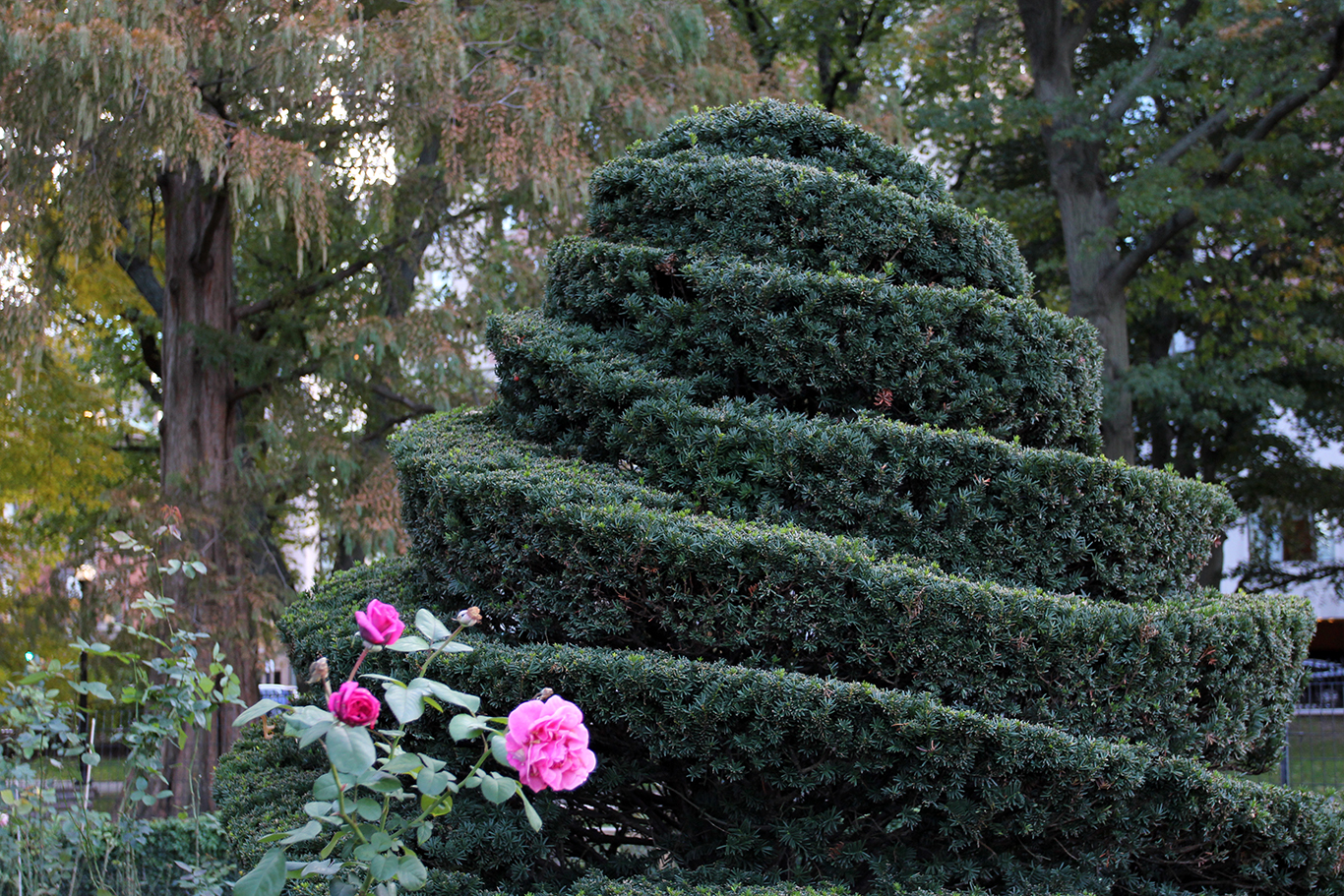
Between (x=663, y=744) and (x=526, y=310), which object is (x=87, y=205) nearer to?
(x=526, y=310)

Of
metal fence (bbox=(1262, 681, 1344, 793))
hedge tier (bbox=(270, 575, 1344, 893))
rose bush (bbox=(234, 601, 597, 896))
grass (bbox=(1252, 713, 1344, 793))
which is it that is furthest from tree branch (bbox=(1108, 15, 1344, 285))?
rose bush (bbox=(234, 601, 597, 896))

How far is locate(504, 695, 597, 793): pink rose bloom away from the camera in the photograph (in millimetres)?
1966

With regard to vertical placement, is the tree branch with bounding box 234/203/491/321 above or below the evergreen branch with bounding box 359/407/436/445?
above

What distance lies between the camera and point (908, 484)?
11.7 feet

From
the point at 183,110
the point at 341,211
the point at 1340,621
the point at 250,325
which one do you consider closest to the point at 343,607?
the point at 183,110

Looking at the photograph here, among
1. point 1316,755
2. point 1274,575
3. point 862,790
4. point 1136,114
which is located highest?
point 1136,114

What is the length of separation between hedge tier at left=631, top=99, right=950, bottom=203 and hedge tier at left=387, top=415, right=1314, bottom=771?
1738 millimetres

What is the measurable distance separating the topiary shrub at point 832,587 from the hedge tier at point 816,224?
1 centimetres

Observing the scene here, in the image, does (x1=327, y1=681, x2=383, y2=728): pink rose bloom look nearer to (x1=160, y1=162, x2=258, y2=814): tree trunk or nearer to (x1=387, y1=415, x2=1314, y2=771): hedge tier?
(x1=387, y1=415, x2=1314, y2=771): hedge tier

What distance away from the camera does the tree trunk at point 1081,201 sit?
14.1 meters

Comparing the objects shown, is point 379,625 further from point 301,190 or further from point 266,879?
point 301,190

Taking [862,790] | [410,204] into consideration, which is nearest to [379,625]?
[862,790]

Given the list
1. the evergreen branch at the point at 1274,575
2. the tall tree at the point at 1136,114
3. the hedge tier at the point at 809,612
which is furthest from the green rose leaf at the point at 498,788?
the evergreen branch at the point at 1274,575

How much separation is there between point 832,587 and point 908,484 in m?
0.61
